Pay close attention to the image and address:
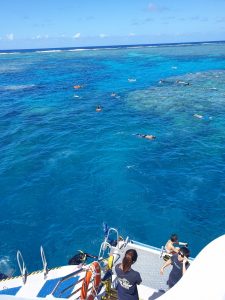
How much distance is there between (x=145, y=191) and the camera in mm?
26859

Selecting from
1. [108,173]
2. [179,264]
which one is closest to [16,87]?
[108,173]

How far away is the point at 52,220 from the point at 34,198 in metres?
3.82

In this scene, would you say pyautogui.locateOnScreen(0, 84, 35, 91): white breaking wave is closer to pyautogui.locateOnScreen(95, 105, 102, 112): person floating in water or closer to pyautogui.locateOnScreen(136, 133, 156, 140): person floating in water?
pyautogui.locateOnScreen(95, 105, 102, 112): person floating in water

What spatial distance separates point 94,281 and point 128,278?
5.71 ft

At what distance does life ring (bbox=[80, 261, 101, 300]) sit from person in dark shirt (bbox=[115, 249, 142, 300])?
1.08 metres

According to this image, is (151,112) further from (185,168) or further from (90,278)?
(90,278)

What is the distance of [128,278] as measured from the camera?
796 centimetres

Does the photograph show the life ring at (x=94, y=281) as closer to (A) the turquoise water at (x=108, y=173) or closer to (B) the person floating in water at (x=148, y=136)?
(A) the turquoise water at (x=108, y=173)

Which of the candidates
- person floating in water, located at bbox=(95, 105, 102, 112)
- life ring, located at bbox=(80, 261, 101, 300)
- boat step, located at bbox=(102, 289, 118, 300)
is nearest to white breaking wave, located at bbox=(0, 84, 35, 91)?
person floating in water, located at bbox=(95, 105, 102, 112)

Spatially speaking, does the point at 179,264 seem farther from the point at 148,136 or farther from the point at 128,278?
the point at 148,136

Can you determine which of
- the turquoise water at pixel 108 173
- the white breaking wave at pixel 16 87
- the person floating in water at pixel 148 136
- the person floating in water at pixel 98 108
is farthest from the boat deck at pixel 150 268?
the white breaking wave at pixel 16 87

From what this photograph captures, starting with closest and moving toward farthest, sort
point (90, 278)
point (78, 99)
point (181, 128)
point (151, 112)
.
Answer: point (90, 278)
point (181, 128)
point (151, 112)
point (78, 99)

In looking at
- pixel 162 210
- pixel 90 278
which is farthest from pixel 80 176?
pixel 90 278

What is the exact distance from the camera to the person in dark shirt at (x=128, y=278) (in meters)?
7.81
